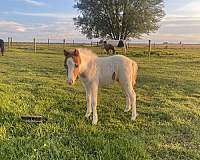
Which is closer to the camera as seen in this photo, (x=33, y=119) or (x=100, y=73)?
(x=33, y=119)

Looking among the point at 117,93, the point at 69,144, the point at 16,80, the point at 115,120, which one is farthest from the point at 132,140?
the point at 16,80

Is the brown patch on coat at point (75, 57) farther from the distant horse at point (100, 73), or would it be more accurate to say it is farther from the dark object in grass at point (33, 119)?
the dark object in grass at point (33, 119)

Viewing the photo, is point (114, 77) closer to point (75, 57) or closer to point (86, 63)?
point (86, 63)

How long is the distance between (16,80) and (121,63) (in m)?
5.89

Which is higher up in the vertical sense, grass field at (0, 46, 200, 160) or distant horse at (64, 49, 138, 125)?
distant horse at (64, 49, 138, 125)

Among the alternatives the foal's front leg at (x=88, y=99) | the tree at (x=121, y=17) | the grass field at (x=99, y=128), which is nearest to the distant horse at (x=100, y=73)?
the foal's front leg at (x=88, y=99)

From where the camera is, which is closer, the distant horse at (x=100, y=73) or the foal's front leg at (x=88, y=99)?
A: the distant horse at (x=100, y=73)

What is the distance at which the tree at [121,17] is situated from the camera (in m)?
43.1

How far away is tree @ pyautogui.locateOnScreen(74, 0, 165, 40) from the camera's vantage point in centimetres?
4312

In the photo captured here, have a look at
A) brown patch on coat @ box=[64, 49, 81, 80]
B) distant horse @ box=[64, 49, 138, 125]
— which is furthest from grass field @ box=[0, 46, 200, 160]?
brown patch on coat @ box=[64, 49, 81, 80]

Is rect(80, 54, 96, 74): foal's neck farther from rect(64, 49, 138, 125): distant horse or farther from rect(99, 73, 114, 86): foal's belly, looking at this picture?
rect(99, 73, 114, 86): foal's belly

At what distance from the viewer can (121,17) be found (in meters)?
43.8

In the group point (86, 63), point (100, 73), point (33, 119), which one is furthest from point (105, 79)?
point (33, 119)

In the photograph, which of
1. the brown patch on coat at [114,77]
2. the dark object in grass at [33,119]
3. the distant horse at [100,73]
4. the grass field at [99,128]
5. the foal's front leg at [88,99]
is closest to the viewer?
the grass field at [99,128]
